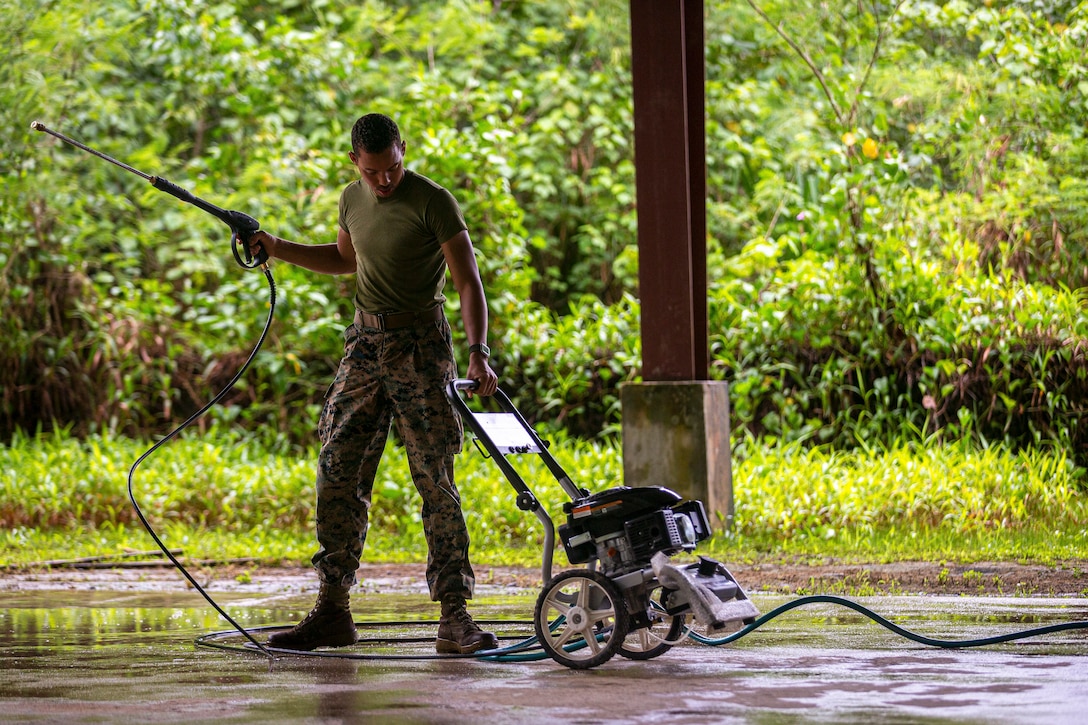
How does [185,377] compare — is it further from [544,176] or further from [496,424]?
[496,424]

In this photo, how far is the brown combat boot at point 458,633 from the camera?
195 inches

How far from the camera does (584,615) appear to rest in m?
4.50

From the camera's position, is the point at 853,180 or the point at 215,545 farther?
the point at 853,180

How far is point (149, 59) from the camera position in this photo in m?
14.5

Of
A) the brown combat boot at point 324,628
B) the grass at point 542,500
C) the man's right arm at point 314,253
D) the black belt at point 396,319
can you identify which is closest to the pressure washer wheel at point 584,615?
the brown combat boot at point 324,628

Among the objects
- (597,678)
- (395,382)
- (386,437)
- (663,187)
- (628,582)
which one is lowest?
(597,678)

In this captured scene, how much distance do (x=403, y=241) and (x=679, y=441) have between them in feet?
12.8

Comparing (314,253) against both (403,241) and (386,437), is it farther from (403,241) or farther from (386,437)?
(386,437)

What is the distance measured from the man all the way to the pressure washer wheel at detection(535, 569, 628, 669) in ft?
1.83

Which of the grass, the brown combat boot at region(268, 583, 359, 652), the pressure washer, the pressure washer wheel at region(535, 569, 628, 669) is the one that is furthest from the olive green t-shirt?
the grass

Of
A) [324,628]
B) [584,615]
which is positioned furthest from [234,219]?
[584,615]

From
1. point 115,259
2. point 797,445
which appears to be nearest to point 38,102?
point 115,259

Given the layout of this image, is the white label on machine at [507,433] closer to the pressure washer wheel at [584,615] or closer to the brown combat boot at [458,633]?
the pressure washer wheel at [584,615]

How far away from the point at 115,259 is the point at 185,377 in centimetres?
159
